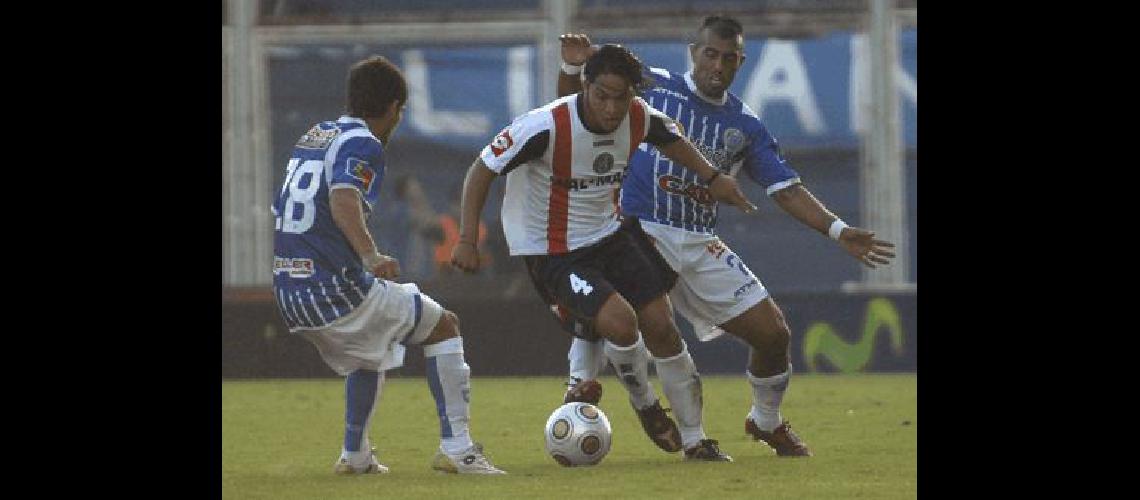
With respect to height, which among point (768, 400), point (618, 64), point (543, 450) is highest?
point (618, 64)

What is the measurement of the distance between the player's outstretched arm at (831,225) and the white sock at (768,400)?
2.21ft

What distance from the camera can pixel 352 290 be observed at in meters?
8.23

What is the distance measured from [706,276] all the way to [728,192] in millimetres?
746

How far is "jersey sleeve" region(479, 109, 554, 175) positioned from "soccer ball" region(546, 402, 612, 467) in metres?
1.08

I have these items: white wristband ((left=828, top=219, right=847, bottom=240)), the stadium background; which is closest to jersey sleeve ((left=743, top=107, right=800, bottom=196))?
white wristband ((left=828, top=219, right=847, bottom=240))

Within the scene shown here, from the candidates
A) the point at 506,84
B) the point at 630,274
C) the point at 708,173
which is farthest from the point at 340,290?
the point at 506,84

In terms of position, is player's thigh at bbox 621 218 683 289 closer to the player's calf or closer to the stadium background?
the player's calf

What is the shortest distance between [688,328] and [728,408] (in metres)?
4.20

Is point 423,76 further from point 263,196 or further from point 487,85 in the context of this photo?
point 263,196

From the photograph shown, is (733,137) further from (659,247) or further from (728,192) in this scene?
(728,192)

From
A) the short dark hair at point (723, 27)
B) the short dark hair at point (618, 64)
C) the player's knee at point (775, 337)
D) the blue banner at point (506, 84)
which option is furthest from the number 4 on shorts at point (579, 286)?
the blue banner at point (506, 84)

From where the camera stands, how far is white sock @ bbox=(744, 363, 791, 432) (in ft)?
30.1

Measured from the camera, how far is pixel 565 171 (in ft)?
28.6

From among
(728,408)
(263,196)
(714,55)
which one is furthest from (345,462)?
(263,196)
